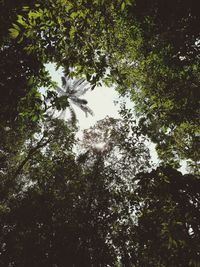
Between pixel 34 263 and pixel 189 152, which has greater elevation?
pixel 189 152

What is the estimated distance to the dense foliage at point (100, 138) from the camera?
3.66 meters

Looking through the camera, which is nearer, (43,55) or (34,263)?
(43,55)

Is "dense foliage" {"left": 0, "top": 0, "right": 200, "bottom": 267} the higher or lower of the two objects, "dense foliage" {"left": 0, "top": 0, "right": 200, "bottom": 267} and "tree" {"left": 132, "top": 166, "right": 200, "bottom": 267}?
the higher

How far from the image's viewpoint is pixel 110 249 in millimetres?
16328

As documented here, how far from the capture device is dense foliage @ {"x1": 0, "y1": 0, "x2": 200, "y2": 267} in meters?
3.66

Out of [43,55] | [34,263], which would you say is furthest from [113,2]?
[34,263]

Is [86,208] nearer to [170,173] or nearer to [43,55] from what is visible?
[170,173]

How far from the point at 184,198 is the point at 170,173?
57 centimetres

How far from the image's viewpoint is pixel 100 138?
22.1m

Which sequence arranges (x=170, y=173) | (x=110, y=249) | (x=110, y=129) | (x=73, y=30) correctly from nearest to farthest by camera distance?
(x=73, y=30) → (x=170, y=173) → (x=110, y=249) → (x=110, y=129)

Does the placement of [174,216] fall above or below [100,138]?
below

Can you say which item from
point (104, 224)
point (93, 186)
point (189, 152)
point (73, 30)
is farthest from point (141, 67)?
point (93, 186)


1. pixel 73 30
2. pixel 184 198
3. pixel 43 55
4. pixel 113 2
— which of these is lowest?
pixel 184 198

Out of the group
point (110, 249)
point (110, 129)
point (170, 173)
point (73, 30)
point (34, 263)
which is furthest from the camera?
point (110, 129)
